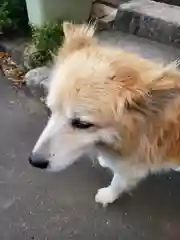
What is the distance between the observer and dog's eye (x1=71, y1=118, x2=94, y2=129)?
1.38 m

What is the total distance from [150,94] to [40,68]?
4.38 feet

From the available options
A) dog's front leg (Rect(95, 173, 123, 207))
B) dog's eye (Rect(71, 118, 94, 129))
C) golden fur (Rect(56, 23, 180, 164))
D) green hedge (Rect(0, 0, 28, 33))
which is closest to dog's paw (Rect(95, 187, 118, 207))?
dog's front leg (Rect(95, 173, 123, 207))


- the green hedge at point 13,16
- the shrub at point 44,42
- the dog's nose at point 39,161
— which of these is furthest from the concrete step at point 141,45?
the dog's nose at point 39,161

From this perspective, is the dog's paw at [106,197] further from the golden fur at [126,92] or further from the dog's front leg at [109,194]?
the golden fur at [126,92]

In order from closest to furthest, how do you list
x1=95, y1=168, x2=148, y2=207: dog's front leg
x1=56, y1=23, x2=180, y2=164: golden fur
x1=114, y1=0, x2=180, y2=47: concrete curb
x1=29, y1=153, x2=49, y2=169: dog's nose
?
1. x1=56, y1=23, x2=180, y2=164: golden fur
2. x1=29, y1=153, x2=49, y2=169: dog's nose
3. x1=95, y1=168, x2=148, y2=207: dog's front leg
4. x1=114, y1=0, x2=180, y2=47: concrete curb

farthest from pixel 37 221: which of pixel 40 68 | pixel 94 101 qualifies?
pixel 40 68

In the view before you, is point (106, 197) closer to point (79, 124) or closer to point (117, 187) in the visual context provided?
point (117, 187)

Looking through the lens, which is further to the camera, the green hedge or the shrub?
the green hedge

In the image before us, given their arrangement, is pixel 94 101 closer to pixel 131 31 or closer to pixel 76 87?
pixel 76 87

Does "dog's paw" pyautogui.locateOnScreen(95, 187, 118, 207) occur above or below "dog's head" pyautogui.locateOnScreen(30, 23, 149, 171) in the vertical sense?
below

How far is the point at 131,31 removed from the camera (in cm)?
249

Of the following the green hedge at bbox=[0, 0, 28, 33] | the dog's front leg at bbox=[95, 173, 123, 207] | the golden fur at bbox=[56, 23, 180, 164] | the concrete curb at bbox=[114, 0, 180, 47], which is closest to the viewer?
the golden fur at bbox=[56, 23, 180, 164]

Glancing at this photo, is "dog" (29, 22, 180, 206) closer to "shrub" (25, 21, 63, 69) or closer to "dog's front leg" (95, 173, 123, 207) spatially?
"dog's front leg" (95, 173, 123, 207)

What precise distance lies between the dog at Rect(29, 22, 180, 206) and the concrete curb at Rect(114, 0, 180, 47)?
3.02 ft
